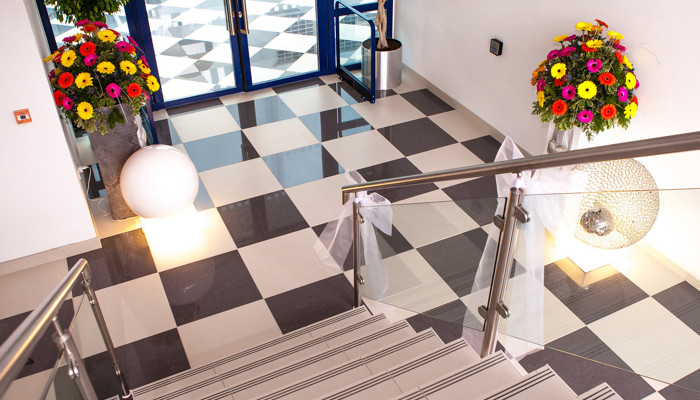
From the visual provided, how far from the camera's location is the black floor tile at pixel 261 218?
14.0 ft

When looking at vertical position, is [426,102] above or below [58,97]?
below

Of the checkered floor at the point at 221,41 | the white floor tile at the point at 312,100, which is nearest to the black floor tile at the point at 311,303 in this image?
the white floor tile at the point at 312,100

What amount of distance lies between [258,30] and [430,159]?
231cm

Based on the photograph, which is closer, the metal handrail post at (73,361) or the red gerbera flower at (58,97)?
the metal handrail post at (73,361)

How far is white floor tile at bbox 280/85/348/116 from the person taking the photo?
581cm

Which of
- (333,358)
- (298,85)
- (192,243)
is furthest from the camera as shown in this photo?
(298,85)

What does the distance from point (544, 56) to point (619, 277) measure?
3197 mm

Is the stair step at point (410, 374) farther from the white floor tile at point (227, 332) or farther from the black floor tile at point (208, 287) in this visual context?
the black floor tile at point (208, 287)

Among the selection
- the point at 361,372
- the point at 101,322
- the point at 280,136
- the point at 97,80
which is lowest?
the point at 280,136

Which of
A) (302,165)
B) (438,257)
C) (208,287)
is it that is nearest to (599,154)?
(438,257)

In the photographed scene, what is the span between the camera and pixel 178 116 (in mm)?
5711

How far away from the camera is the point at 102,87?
383cm

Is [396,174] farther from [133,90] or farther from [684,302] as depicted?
[684,302]

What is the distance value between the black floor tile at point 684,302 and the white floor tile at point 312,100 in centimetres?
446
